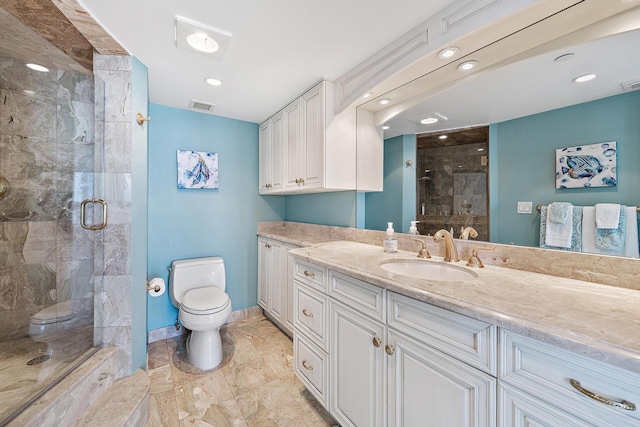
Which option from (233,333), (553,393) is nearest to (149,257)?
(233,333)

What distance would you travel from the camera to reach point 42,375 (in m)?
1.27

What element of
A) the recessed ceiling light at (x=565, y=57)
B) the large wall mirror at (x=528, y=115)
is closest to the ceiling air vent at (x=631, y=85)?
the large wall mirror at (x=528, y=115)

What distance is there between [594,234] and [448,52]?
1.04 metres

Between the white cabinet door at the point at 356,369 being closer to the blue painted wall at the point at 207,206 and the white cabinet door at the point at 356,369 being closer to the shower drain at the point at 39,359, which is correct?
the shower drain at the point at 39,359

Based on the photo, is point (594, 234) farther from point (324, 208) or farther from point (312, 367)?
point (324, 208)

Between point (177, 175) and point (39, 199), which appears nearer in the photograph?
point (39, 199)

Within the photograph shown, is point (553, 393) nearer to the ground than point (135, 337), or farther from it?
farther from it

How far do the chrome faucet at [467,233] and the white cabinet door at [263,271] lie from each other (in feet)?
5.92

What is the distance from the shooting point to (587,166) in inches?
40.8

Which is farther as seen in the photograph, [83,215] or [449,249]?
[83,215]

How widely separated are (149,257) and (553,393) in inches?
110

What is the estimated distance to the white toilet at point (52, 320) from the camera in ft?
5.02

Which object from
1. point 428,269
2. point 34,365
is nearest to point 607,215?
point 428,269

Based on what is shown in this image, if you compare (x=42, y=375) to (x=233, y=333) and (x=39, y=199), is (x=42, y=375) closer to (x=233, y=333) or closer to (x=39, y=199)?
(x=39, y=199)
